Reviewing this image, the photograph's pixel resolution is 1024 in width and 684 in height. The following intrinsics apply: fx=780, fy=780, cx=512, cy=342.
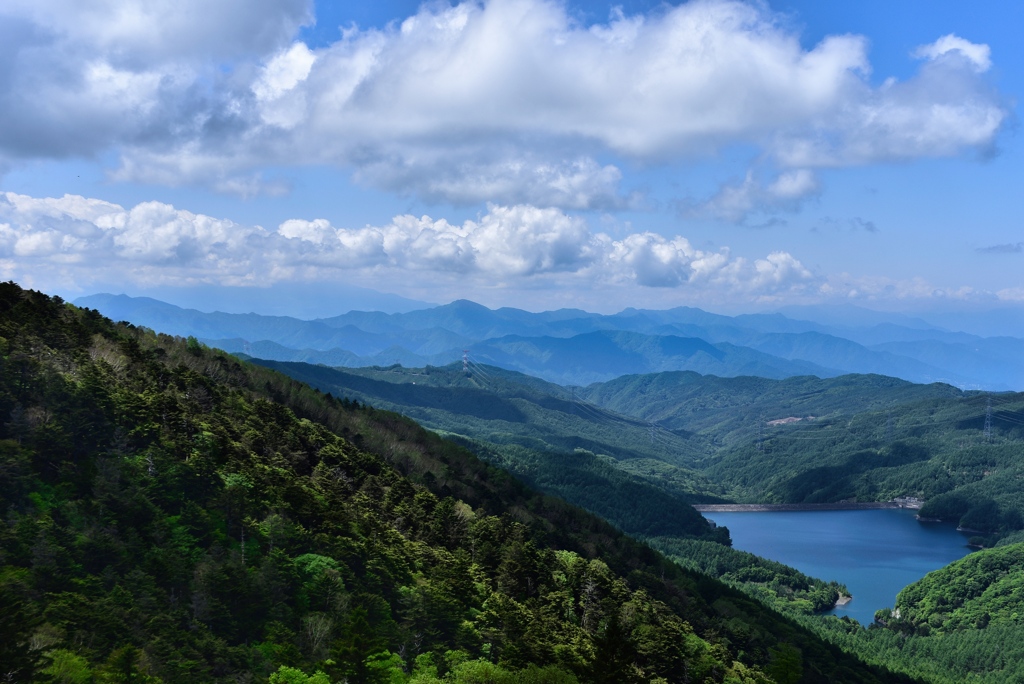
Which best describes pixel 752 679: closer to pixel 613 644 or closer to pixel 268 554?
pixel 613 644

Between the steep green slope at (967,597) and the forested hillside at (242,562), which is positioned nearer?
the forested hillside at (242,562)

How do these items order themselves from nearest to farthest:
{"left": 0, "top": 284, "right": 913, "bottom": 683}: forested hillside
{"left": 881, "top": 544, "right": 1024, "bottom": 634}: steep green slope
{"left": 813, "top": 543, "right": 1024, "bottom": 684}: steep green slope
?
{"left": 0, "top": 284, "right": 913, "bottom": 683}: forested hillside, {"left": 813, "top": 543, "right": 1024, "bottom": 684}: steep green slope, {"left": 881, "top": 544, "right": 1024, "bottom": 634}: steep green slope

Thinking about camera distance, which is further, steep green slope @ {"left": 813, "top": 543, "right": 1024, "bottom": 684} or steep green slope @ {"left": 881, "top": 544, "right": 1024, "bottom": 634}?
steep green slope @ {"left": 881, "top": 544, "right": 1024, "bottom": 634}

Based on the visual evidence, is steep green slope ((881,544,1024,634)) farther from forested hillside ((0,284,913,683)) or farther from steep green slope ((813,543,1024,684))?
forested hillside ((0,284,913,683))

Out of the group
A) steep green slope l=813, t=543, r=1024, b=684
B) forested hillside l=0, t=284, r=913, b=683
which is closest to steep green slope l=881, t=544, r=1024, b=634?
steep green slope l=813, t=543, r=1024, b=684

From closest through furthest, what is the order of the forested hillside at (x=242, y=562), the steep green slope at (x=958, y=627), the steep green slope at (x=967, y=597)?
the forested hillside at (x=242, y=562) → the steep green slope at (x=958, y=627) → the steep green slope at (x=967, y=597)

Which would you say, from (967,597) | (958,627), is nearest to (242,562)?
(958,627)

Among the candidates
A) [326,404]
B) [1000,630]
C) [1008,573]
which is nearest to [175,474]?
[326,404]

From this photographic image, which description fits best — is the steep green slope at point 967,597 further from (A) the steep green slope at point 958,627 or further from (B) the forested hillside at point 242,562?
(B) the forested hillside at point 242,562

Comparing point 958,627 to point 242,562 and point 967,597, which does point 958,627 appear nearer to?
point 967,597

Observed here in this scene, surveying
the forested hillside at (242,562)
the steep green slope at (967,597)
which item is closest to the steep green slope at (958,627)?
the steep green slope at (967,597)
